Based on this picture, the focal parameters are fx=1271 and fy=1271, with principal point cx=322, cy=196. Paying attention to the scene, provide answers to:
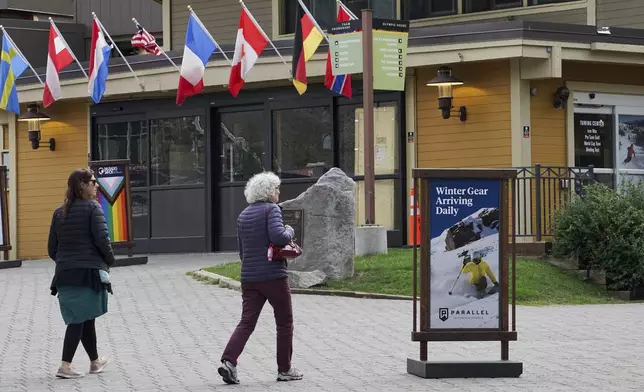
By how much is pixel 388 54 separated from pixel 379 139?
4159 mm

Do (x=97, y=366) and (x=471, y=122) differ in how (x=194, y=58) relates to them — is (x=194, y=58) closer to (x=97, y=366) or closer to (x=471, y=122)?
(x=471, y=122)

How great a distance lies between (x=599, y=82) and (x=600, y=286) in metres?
5.54

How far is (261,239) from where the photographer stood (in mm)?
10195

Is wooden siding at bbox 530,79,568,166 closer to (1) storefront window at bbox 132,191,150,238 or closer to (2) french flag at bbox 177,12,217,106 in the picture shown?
(2) french flag at bbox 177,12,217,106

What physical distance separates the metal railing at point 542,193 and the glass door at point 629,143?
2098 mm

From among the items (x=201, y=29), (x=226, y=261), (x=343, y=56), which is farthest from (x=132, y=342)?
(x=201, y=29)

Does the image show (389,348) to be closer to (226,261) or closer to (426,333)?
(426,333)

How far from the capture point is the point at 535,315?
14719 millimetres

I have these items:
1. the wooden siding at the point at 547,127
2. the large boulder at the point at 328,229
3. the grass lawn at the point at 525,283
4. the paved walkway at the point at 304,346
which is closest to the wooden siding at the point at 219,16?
the wooden siding at the point at 547,127

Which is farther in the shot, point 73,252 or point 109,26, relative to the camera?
point 109,26

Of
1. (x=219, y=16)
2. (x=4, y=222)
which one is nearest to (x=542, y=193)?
(x=219, y=16)

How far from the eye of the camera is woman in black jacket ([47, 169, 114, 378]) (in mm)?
10500

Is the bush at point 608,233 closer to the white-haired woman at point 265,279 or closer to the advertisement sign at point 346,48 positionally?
the advertisement sign at point 346,48

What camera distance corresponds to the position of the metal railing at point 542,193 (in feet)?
64.0
